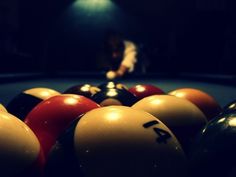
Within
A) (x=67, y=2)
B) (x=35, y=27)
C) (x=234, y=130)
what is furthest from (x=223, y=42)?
(x=234, y=130)

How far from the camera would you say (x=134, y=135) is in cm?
163

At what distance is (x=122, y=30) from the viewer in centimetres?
1415

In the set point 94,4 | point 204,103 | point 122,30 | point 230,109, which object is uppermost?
point 94,4

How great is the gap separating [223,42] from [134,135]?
12.9 meters

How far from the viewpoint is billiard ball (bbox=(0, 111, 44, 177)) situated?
164 cm

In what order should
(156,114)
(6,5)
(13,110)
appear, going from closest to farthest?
(156,114) < (13,110) < (6,5)

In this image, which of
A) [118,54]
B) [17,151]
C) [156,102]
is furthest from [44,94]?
[118,54]

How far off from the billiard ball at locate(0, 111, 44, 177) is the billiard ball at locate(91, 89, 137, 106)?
4.13ft

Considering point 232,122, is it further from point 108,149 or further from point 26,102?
point 26,102

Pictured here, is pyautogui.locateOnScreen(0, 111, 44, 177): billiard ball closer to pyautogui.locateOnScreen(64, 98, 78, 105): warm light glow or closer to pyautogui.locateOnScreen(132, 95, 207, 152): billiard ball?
pyautogui.locateOnScreen(64, 98, 78, 105): warm light glow

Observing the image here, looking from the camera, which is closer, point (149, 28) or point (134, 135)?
point (134, 135)

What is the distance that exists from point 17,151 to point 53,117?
26.9 inches

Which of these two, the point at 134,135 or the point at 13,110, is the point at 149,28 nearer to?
the point at 13,110

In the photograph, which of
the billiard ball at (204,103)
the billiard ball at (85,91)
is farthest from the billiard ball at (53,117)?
the billiard ball at (204,103)
